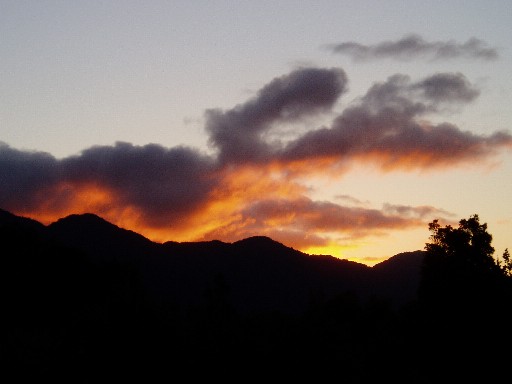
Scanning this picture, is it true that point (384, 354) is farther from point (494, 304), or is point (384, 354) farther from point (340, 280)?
point (340, 280)

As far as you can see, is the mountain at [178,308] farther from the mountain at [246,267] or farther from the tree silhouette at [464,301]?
the tree silhouette at [464,301]

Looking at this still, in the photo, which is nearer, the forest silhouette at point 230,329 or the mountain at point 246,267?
the forest silhouette at point 230,329

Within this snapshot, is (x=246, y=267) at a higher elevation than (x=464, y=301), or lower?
higher

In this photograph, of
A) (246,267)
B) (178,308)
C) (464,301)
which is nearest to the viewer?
(178,308)

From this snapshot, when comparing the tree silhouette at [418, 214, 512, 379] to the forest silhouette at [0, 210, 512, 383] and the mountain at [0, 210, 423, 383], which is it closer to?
the forest silhouette at [0, 210, 512, 383]

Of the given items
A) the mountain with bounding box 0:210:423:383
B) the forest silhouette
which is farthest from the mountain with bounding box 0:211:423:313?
the forest silhouette

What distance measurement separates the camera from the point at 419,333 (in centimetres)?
4691

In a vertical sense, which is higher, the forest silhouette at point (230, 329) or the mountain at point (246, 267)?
the mountain at point (246, 267)

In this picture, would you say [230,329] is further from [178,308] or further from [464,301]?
[464,301]

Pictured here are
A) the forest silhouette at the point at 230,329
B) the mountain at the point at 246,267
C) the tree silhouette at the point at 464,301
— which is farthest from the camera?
the mountain at the point at 246,267

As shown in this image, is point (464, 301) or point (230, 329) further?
point (464, 301)

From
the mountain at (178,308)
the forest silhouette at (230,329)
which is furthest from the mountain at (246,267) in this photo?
the forest silhouette at (230,329)

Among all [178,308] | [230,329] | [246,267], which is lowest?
[230,329]

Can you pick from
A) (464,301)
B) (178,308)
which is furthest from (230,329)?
(464,301)
